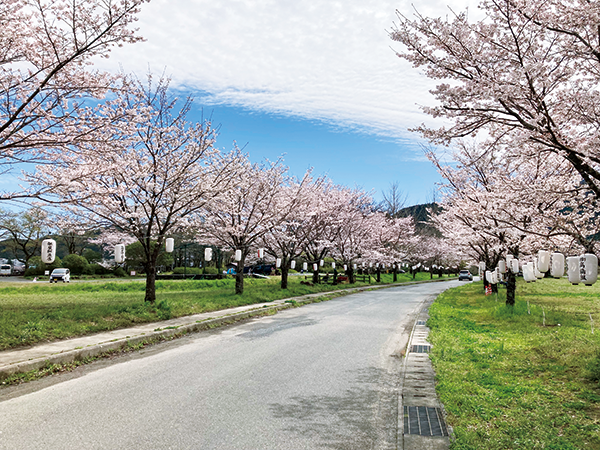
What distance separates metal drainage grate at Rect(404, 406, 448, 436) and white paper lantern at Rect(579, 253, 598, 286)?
150 inches

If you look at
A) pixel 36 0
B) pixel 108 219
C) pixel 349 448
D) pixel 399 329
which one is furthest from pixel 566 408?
pixel 108 219

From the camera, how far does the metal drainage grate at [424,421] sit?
450cm

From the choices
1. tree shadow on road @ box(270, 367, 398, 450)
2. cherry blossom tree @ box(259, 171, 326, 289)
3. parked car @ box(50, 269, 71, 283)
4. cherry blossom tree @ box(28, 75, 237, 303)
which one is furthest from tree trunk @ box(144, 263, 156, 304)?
parked car @ box(50, 269, 71, 283)

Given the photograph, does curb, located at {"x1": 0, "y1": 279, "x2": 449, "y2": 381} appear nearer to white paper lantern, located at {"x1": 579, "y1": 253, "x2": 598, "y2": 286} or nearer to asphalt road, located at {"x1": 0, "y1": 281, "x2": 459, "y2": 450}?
asphalt road, located at {"x1": 0, "y1": 281, "x2": 459, "y2": 450}

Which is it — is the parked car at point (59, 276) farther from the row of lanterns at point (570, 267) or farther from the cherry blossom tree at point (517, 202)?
the row of lanterns at point (570, 267)

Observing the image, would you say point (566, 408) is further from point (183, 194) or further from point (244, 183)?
point (244, 183)

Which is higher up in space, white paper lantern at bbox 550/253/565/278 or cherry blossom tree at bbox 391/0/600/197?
cherry blossom tree at bbox 391/0/600/197

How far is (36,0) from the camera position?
7902 mm

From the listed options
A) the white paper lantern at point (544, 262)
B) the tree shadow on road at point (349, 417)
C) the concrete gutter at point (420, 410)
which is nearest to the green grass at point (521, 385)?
the concrete gutter at point (420, 410)

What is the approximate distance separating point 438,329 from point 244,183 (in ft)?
39.5

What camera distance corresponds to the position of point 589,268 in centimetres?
687

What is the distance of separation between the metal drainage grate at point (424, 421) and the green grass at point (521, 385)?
148mm

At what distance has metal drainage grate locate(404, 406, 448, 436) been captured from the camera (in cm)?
450

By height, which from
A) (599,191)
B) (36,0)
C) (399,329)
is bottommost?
(399,329)
